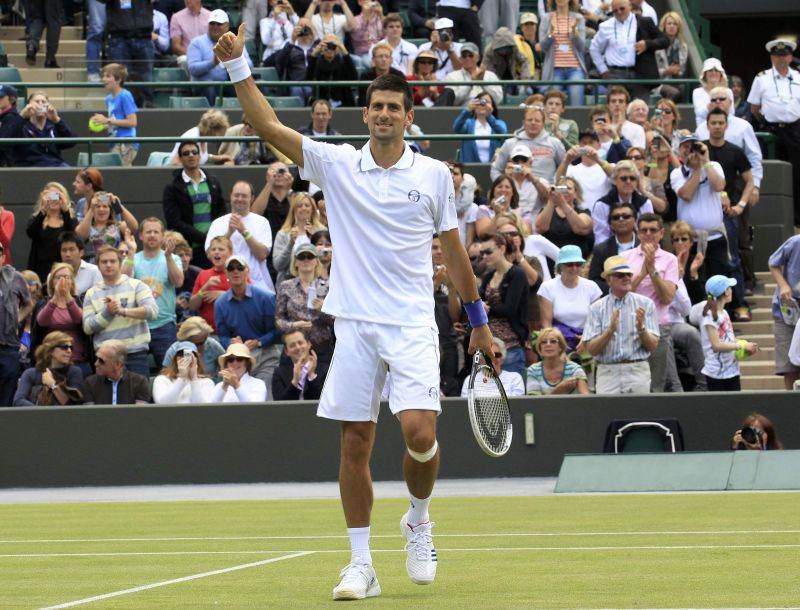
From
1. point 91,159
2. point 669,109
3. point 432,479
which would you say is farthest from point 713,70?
point 432,479

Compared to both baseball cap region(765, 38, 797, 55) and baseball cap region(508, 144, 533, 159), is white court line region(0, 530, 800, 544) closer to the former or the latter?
baseball cap region(508, 144, 533, 159)

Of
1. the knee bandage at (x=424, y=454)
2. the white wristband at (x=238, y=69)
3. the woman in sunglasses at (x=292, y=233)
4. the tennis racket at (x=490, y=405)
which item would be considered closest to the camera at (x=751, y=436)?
the woman in sunglasses at (x=292, y=233)

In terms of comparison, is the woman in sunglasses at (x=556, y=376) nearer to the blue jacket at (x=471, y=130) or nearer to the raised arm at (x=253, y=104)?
the blue jacket at (x=471, y=130)

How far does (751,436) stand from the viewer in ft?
45.7

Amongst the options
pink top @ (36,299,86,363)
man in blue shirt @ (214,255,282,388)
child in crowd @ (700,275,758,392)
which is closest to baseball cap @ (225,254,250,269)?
man in blue shirt @ (214,255,282,388)

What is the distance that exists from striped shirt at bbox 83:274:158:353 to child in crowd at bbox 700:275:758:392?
17.6ft

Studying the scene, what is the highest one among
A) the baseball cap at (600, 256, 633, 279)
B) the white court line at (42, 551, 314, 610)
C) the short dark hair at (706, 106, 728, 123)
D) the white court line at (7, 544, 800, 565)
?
the short dark hair at (706, 106, 728, 123)

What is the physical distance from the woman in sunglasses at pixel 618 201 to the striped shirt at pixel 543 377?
2.05 metres

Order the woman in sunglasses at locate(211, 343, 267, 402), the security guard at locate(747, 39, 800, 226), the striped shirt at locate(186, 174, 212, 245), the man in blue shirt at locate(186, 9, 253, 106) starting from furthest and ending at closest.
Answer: the man in blue shirt at locate(186, 9, 253, 106)
the security guard at locate(747, 39, 800, 226)
the striped shirt at locate(186, 174, 212, 245)
the woman in sunglasses at locate(211, 343, 267, 402)

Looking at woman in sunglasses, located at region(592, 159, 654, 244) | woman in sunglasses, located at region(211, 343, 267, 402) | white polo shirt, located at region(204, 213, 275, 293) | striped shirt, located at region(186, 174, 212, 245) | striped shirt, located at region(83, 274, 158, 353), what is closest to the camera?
woman in sunglasses, located at region(211, 343, 267, 402)

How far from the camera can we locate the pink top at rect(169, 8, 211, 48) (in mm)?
22312

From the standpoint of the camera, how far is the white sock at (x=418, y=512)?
22.6 ft

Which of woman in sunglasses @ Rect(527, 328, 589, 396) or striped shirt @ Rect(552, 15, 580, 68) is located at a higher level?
striped shirt @ Rect(552, 15, 580, 68)

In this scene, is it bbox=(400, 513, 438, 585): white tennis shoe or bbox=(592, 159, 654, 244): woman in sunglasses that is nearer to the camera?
bbox=(400, 513, 438, 585): white tennis shoe
